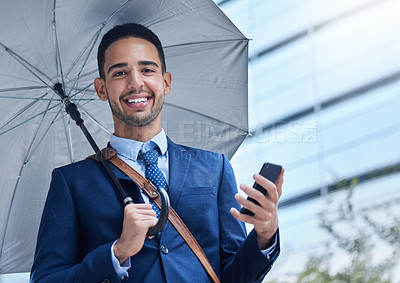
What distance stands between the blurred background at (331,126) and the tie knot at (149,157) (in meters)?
4.28

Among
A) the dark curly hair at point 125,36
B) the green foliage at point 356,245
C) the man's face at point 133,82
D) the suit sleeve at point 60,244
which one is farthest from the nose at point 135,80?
the green foliage at point 356,245

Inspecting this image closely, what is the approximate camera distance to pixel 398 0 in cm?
866

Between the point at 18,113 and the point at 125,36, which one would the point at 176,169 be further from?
the point at 18,113

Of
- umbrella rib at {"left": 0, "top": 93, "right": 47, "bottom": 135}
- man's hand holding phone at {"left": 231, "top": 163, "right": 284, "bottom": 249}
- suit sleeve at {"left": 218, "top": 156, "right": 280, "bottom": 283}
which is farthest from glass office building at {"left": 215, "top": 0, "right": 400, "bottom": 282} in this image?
man's hand holding phone at {"left": 231, "top": 163, "right": 284, "bottom": 249}

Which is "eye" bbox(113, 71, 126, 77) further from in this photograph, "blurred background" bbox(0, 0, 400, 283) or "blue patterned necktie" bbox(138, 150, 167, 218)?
"blurred background" bbox(0, 0, 400, 283)

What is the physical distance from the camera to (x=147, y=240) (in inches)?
65.6

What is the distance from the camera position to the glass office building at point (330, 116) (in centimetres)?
695

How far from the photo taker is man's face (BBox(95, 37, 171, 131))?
182 cm

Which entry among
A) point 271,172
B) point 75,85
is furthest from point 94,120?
point 271,172

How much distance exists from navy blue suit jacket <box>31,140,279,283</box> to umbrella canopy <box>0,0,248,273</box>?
48 centimetres

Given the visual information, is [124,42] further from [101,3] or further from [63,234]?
[63,234]

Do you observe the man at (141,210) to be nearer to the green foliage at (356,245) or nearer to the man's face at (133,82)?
the man's face at (133,82)

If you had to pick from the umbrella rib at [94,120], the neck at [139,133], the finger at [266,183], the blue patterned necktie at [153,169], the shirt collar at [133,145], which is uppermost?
the umbrella rib at [94,120]

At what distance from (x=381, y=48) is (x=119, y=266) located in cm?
757
